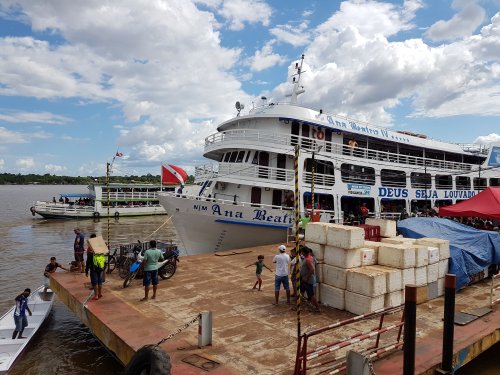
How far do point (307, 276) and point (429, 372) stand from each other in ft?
9.80

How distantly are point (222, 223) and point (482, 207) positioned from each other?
A: 419 inches

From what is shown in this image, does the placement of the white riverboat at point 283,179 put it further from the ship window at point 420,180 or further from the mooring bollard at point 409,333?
the mooring bollard at point 409,333

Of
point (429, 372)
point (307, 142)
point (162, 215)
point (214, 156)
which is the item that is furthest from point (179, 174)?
point (162, 215)

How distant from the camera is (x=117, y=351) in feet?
22.6

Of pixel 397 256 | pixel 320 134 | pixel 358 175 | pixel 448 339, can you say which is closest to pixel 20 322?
pixel 397 256

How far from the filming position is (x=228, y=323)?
7.53 metres

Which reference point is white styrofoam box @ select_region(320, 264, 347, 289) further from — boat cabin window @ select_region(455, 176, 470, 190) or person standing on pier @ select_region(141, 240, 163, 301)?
boat cabin window @ select_region(455, 176, 470, 190)

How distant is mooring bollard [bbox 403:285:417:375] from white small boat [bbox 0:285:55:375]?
8.19m

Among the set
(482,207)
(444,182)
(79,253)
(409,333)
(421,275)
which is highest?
(444,182)

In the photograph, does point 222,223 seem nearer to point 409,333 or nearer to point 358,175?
point 358,175

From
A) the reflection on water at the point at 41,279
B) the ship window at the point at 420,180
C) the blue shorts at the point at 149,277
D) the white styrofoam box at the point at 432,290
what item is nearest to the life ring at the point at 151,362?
the blue shorts at the point at 149,277

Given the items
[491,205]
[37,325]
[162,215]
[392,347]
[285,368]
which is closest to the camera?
[285,368]

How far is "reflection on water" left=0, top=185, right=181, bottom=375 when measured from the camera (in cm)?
909

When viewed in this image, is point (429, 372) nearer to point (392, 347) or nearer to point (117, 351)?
point (392, 347)
